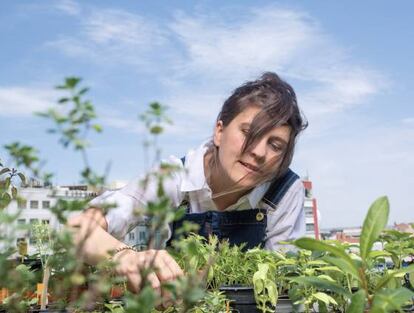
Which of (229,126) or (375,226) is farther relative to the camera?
(229,126)

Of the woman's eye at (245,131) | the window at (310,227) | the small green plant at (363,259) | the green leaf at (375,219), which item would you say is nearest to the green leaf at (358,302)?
the small green plant at (363,259)

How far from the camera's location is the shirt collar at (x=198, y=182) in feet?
→ 8.09

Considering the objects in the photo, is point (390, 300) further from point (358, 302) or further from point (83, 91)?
point (83, 91)

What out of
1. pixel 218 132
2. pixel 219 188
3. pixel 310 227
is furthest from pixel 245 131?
pixel 310 227

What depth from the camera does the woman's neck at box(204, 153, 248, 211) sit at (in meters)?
2.46

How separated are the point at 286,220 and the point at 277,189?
0.17 meters

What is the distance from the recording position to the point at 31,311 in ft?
4.91

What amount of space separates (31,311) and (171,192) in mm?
995

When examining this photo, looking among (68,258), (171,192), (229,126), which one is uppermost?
(229,126)

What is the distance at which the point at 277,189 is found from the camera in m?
2.60

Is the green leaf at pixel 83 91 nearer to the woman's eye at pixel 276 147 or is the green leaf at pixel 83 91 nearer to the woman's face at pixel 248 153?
the woman's face at pixel 248 153

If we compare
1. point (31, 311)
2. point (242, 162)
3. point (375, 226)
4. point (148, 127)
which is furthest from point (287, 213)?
point (148, 127)

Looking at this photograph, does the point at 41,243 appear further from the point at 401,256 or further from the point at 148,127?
the point at 148,127

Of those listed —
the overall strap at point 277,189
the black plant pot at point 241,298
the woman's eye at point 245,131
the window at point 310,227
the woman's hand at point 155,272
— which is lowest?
the black plant pot at point 241,298
